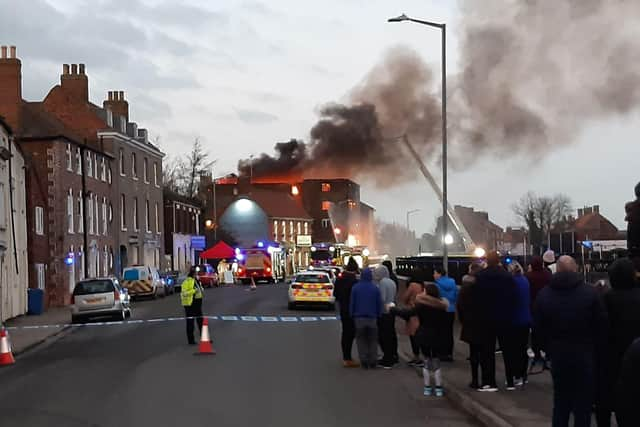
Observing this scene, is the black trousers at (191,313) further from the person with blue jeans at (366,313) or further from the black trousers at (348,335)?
the person with blue jeans at (366,313)

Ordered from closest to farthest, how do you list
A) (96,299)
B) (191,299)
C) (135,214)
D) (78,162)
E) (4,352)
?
(4,352) → (191,299) → (96,299) → (78,162) → (135,214)

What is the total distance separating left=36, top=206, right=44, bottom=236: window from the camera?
153 ft

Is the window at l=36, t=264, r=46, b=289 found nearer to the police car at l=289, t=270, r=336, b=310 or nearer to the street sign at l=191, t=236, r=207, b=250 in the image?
the police car at l=289, t=270, r=336, b=310

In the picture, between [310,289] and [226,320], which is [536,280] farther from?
[310,289]

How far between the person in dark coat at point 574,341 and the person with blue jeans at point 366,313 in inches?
338

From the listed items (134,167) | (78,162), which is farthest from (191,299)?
(134,167)

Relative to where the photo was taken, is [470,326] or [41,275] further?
[41,275]

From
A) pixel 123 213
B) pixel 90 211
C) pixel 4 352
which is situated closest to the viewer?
pixel 4 352

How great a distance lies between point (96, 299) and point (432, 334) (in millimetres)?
21737

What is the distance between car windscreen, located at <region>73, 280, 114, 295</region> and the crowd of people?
1589 centimetres

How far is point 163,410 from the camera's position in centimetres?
1263

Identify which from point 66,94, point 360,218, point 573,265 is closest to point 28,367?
point 573,265

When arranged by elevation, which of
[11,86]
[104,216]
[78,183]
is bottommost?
[104,216]

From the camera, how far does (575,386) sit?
8633 mm
